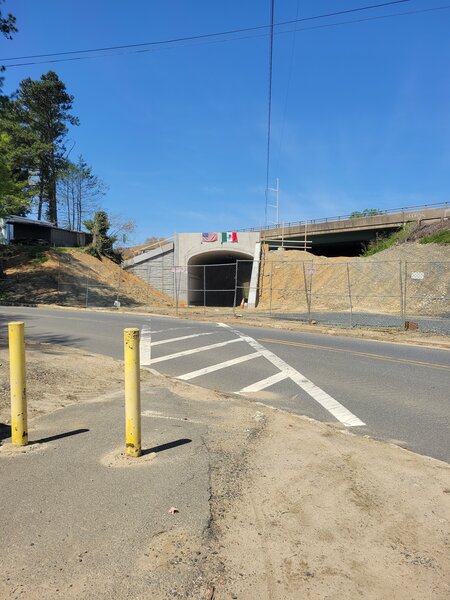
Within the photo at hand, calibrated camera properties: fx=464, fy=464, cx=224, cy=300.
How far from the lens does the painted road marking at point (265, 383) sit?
7762mm

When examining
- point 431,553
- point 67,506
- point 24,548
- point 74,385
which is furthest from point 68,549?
point 74,385

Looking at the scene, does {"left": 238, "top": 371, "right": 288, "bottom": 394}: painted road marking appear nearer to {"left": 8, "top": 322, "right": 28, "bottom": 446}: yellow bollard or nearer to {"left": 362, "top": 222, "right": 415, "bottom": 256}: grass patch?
{"left": 8, "top": 322, "right": 28, "bottom": 446}: yellow bollard

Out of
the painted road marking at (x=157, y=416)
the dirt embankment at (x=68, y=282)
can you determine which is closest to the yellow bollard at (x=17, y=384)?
the painted road marking at (x=157, y=416)

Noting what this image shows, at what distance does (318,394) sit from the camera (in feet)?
24.4

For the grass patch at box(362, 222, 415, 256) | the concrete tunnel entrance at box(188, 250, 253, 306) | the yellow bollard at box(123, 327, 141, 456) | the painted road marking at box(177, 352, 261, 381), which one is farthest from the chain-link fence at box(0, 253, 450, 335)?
the yellow bollard at box(123, 327, 141, 456)

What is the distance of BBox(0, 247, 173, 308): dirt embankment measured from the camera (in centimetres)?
3259

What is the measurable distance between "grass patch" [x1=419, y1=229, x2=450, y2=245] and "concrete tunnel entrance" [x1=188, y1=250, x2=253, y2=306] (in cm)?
1578

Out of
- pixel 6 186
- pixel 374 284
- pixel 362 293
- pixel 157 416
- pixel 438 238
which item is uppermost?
pixel 6 186

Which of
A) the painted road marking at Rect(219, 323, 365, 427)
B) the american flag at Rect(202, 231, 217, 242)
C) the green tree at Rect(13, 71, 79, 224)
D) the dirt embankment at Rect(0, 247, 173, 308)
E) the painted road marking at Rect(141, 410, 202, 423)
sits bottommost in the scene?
the painted road marking at Rect(219, 323, 365, 427)

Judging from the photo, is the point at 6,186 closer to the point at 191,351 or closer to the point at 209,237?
the point at 191,351

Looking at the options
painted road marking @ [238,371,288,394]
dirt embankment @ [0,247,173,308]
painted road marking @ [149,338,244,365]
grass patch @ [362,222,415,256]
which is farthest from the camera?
grass patch @ [362,222,415,256]

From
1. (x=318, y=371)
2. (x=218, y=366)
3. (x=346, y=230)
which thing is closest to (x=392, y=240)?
(x=346, y=230)

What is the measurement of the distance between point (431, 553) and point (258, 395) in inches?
176

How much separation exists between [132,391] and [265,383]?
432 cm
